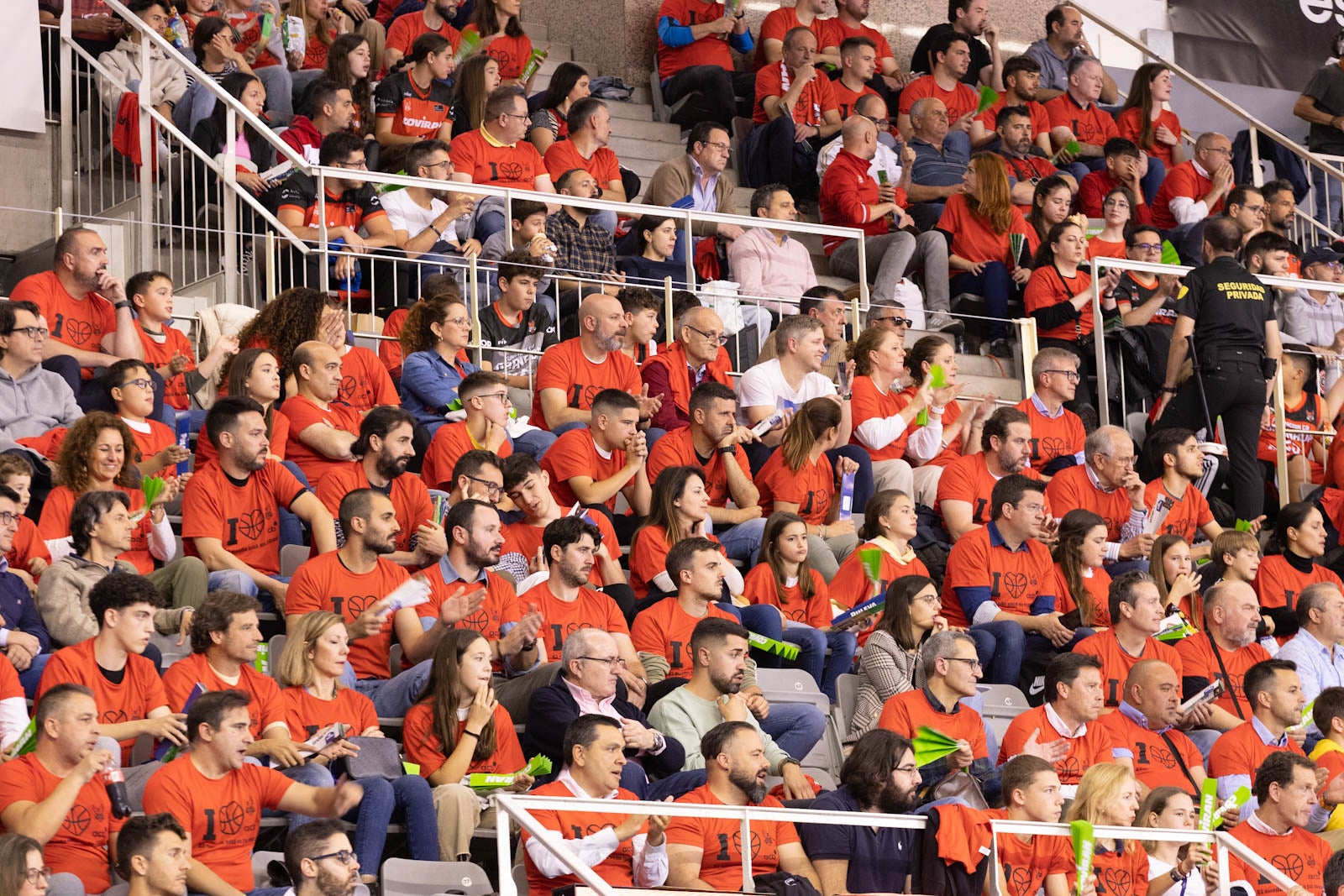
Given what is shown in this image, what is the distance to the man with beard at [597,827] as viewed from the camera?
7383 millimetres

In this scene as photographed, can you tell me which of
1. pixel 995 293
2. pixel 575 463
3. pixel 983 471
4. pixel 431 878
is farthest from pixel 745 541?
pixel 995 293

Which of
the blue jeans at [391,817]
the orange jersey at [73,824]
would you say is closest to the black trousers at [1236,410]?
the blue jeans at [391,817]

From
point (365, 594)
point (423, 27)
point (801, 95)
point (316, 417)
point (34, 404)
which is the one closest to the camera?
point (365, 594)

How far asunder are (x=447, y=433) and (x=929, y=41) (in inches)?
244

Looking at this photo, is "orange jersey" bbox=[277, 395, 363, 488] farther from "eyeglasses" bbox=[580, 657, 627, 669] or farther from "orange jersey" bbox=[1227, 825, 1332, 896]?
"orange jersey" bbox=[1227, 825, 1332, 896]

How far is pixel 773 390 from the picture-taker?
35.4ft

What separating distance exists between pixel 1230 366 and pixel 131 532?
5.73 metres

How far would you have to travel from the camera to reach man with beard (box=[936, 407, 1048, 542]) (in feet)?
34.6

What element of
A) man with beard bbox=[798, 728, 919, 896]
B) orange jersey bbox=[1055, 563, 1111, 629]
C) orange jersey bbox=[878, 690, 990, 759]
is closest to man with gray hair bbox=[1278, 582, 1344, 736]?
orange jersey bbox=[1055, 563, 1111, 629]

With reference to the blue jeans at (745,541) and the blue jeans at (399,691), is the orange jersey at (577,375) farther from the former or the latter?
the blue jeans at (399,691)

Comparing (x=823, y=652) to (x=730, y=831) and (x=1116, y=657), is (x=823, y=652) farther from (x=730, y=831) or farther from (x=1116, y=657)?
(x=730, y=831)

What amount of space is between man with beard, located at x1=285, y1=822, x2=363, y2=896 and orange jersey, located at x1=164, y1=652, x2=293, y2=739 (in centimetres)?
72

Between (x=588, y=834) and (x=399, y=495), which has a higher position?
(x=399, y=495)

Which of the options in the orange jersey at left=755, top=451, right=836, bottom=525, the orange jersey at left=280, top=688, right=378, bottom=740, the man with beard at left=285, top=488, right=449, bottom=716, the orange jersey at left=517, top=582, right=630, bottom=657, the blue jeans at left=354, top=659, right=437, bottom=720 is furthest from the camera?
the orange jersey at left=755, top=451, right=836, bottom=525
